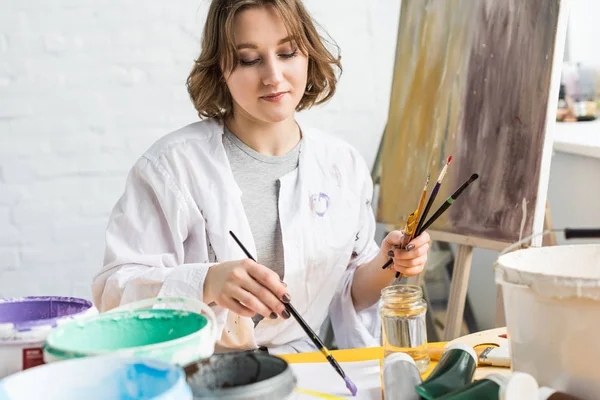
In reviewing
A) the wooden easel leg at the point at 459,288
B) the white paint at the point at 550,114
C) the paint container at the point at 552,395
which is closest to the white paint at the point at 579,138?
the white paint at the point at 550,114

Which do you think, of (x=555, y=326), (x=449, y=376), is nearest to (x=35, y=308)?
(x=449, y=376)

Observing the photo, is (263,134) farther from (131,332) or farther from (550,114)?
(131,332)

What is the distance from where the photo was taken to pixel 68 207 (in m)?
2.49

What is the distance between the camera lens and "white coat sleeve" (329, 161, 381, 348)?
67.3 inches

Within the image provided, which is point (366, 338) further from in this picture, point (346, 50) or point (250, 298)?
point (346, 50)

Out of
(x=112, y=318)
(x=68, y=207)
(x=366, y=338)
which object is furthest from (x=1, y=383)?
(x=68, y=207)

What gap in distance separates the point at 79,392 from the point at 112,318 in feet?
0.62

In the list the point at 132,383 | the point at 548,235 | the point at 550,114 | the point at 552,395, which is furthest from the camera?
the point at 548,235

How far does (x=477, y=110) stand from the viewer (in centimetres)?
199

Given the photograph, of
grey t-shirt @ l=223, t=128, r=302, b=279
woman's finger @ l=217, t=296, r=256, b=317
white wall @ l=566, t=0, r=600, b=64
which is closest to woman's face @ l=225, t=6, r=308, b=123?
grey t-shirt @ l=223, t=128, r=302, b=279

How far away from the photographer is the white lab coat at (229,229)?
59.2 inches

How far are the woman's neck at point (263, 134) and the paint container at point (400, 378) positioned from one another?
0.77 m

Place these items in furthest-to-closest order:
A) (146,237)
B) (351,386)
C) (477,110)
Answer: (477,110)
(146,237)
(351,386)

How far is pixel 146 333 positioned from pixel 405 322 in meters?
0.44
